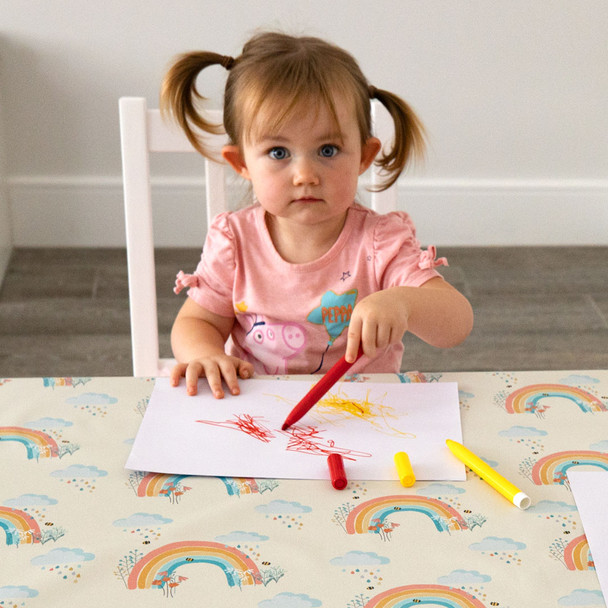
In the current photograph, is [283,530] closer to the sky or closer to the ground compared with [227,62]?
closer to the ground

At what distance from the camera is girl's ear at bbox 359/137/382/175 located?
0.94 meters

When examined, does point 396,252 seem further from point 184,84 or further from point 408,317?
point 184,84

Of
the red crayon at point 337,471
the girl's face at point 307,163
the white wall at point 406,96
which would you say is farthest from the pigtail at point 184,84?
the white wall at point 406,96

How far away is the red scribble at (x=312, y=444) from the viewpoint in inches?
25.7

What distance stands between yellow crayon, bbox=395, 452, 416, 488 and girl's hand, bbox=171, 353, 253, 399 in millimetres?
171

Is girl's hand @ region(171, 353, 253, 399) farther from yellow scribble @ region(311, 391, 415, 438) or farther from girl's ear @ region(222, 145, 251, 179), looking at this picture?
girl's ear @ region(222, 145, 251, 179)

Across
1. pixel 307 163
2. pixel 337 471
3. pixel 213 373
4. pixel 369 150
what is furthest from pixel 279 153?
pixel 337 471

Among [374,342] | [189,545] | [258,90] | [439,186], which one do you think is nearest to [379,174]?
[258,90]

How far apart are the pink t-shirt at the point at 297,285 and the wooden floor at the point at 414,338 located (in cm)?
88

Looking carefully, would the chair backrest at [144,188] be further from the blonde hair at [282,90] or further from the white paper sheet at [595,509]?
the white paper sheet at [595,509]

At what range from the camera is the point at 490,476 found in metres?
0.61

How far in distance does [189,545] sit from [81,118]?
197cm

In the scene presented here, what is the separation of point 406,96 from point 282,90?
1.56 m

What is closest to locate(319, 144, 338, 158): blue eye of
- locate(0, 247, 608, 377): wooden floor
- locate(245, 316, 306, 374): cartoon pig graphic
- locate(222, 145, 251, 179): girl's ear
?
locate(222, 145, 251, 179): girl's ear
